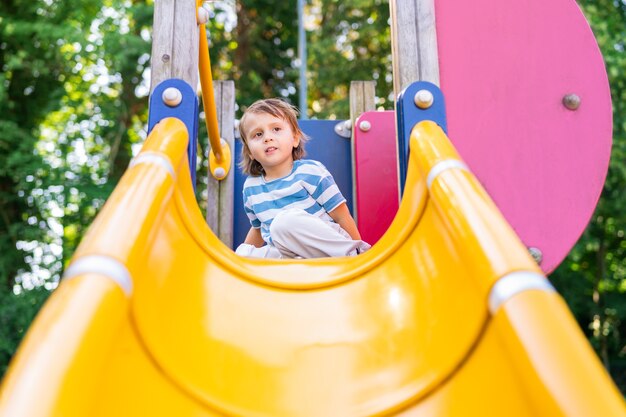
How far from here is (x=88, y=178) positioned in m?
7.12

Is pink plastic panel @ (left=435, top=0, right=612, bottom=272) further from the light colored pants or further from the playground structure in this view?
the light colored pants

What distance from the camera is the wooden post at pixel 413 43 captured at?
6.61 feet

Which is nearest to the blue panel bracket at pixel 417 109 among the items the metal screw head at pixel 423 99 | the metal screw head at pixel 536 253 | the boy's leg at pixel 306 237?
the metal screw head at pixel 423 99

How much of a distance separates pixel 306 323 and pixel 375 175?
4.97 ft

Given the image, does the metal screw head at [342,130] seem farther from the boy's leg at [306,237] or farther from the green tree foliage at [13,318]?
the green tree foliage at [13,318]

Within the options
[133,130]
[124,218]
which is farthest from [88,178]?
[124,218]

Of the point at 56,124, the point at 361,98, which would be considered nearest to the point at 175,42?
the point at 361,98

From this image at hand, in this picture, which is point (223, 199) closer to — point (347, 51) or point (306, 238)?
point (306, 238)

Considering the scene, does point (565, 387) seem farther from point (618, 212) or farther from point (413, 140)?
point (618, 212)

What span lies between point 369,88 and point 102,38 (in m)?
4.38

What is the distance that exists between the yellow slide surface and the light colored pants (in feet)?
1.20

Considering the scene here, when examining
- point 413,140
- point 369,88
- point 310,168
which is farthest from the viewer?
point 369,88

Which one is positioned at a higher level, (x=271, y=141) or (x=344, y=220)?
(x=271, y=141)

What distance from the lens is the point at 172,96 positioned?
1837mm
